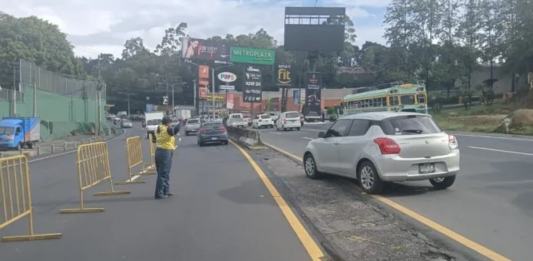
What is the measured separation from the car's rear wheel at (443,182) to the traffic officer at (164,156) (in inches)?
205

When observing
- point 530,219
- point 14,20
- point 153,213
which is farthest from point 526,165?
point 14,20

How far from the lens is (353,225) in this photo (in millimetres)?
8352

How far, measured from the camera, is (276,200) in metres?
10.9

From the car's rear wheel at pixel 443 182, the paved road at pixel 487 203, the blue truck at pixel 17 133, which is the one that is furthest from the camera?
the blue truck at pixel 17 133

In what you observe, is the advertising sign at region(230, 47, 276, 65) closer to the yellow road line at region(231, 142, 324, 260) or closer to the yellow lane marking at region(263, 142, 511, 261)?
the yellow road line at region(231, 142, 324, 260)

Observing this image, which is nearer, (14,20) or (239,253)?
(239,253)

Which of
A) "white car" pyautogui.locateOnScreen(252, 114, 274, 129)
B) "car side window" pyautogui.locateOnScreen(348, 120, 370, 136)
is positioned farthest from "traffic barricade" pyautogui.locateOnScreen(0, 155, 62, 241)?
"white car" pyautogui.locateOnScreen(252, 114, 274, 129)

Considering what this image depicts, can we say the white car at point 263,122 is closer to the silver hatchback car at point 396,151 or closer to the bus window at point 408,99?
the bus window at point 408,99

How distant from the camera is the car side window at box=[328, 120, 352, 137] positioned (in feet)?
40.9

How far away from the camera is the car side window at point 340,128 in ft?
40.9

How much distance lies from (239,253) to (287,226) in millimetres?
1671

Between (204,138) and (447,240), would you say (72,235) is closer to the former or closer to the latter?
(447,240)

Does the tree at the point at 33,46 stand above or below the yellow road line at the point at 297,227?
above

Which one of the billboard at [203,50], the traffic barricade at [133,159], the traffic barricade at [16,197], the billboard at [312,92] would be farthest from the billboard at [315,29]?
the traffic barricade at [16,197]
